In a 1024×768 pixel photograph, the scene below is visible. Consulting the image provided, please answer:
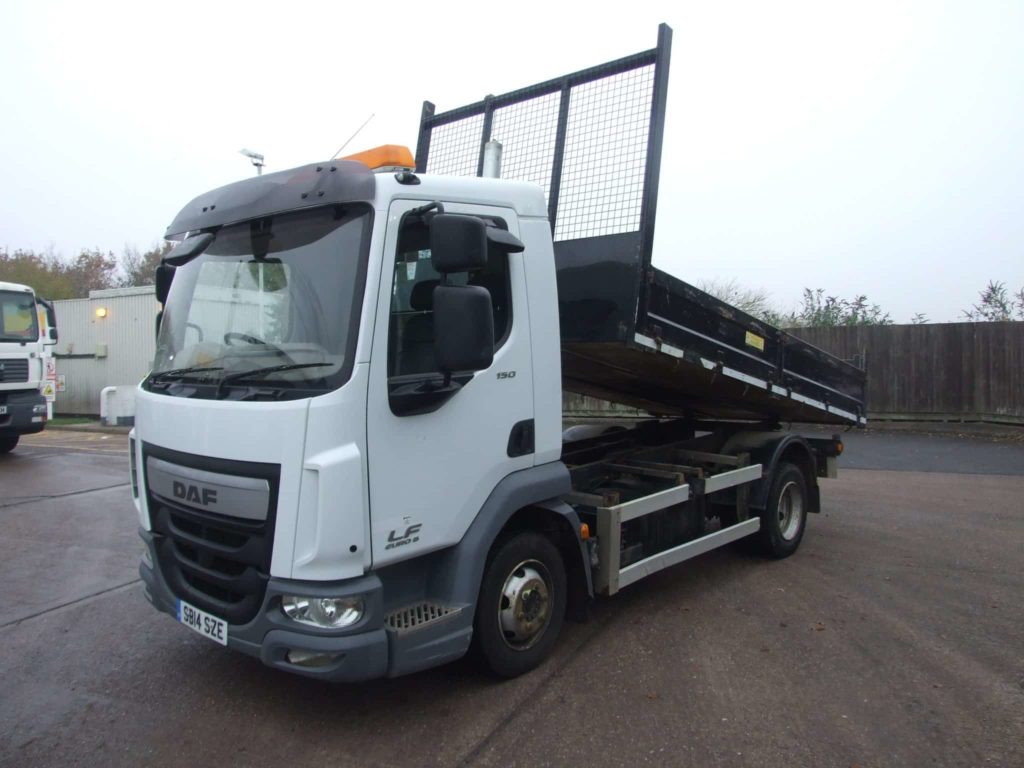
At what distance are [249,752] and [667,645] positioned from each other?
2.45 m

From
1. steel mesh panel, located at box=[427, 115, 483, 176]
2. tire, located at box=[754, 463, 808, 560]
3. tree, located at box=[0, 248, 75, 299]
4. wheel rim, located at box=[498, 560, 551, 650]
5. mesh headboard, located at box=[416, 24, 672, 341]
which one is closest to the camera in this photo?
wheel rim, located at box=[498, 560, 551, 650]

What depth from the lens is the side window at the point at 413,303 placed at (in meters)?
3.29

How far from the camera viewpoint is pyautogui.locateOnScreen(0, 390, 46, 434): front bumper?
11.9 metres

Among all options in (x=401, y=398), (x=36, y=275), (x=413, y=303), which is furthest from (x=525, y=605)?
(x=36, y=275)

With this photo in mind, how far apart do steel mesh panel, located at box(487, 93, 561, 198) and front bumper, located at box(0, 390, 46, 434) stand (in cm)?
1051

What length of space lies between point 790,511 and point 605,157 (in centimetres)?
372

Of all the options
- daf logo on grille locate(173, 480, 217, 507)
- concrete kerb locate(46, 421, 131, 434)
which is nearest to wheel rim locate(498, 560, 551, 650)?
daf logo on grille locate(173, 480, 217, 507)

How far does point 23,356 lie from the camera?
1210cm

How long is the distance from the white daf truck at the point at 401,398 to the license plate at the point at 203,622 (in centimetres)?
1

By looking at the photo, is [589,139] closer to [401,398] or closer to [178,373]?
[401,398]

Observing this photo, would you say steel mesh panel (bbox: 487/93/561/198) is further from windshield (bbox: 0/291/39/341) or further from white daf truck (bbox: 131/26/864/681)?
windshield (bbox: 0/291/39/341)

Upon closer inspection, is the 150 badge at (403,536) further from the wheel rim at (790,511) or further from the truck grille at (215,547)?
the wheel rim at (790,511)

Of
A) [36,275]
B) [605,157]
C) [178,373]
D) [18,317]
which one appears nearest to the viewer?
[178,373]

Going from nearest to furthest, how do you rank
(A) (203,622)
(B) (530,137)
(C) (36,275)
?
(A) (203,622) → (B) (530,137) → (C) (36,275)
